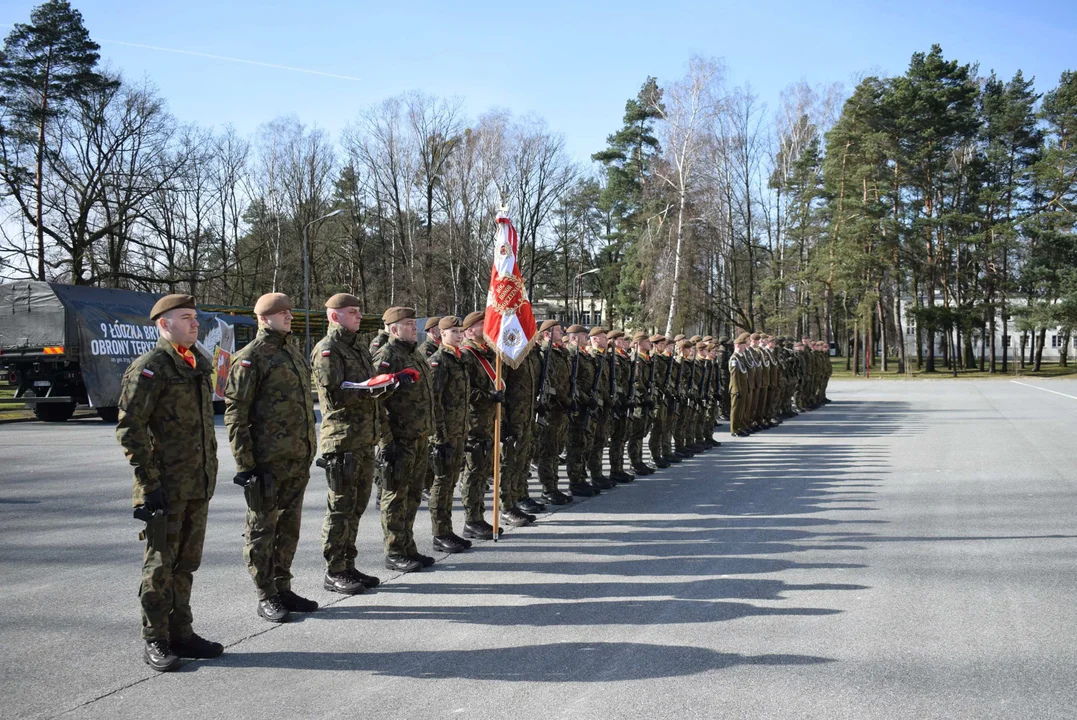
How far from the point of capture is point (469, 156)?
1873 inches

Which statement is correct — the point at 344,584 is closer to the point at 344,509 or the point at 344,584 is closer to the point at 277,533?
the point at 344,509

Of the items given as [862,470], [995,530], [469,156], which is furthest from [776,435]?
[469,156]

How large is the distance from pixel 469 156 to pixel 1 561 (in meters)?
42.7

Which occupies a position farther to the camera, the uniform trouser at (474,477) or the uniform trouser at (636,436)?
the uniform trouser at (636,436)

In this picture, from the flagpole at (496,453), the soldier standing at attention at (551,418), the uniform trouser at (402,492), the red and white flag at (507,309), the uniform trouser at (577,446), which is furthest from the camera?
the uniform trouser at (577,446)

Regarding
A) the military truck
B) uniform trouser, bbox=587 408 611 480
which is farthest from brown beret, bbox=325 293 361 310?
the military truck

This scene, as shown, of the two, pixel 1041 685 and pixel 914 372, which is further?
pixel 914 372

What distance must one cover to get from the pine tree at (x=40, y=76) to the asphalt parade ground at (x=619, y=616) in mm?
26050

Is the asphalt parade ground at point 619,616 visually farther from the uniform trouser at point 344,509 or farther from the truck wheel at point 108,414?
the truck wheel at point 108,414

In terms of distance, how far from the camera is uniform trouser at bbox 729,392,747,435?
1680 centimetres

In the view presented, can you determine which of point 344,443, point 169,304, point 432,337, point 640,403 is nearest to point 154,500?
point 169,304

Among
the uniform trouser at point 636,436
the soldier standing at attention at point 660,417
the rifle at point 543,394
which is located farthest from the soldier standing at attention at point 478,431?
the soldier standing at attention at point 660,417

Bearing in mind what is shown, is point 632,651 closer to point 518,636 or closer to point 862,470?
point 518,636

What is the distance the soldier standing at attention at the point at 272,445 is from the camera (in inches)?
204
